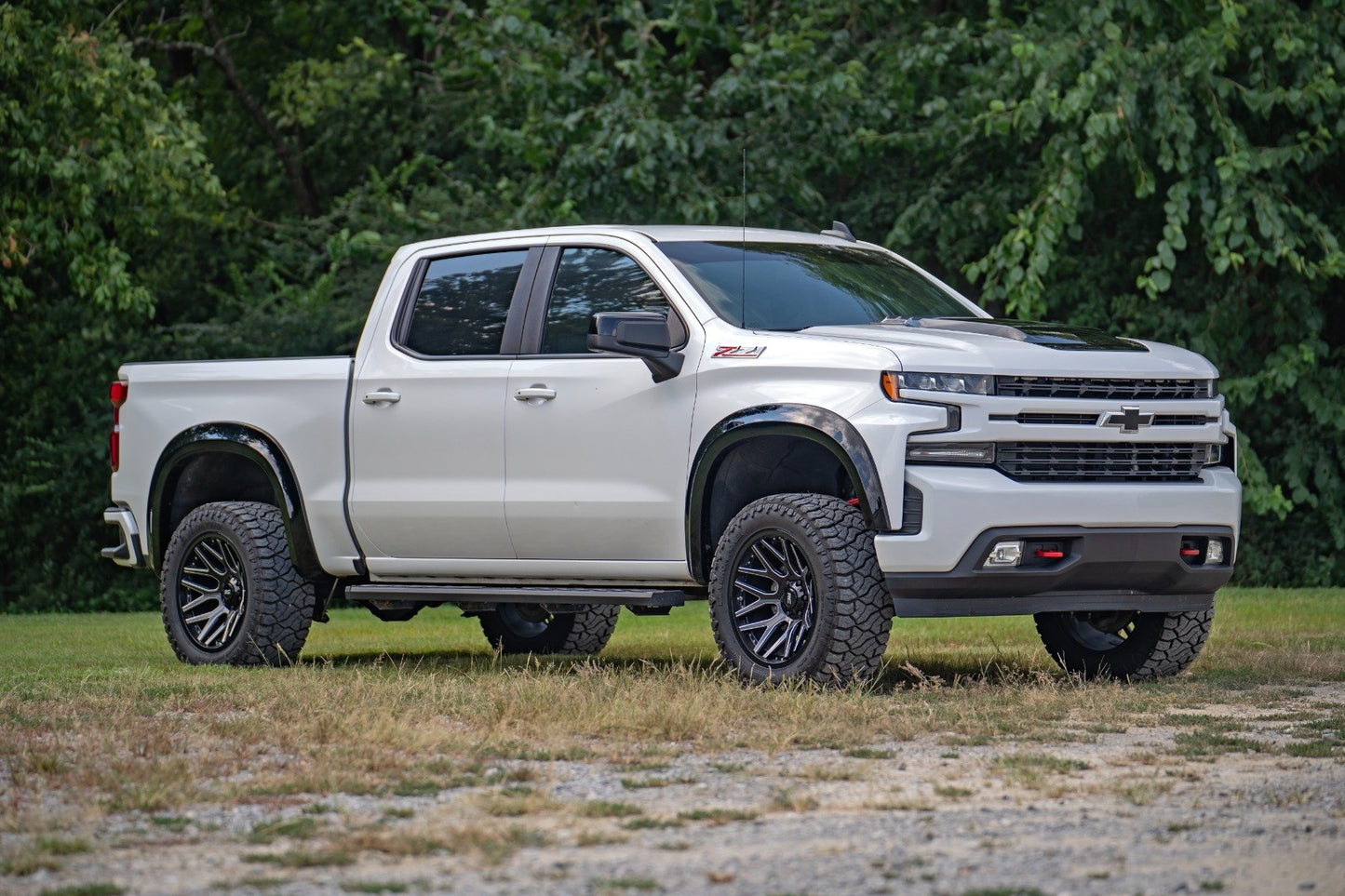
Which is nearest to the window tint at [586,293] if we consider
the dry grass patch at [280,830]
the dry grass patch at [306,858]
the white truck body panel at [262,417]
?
the white truck body panel at [262,417]

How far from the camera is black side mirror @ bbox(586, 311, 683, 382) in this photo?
28.1ft

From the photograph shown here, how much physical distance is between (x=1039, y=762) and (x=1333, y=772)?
0.88 metres

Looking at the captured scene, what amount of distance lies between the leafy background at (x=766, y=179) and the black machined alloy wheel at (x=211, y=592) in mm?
8202

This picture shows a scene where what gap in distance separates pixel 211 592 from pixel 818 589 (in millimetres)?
3781

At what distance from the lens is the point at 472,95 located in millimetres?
22281

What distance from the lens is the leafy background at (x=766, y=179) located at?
16828 millimetres

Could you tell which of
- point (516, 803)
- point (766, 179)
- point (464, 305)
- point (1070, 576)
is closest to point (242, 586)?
point (464, 305)

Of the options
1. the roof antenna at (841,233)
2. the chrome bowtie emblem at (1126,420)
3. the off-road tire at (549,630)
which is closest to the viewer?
the chrome bowtie emblem at (1126,420)

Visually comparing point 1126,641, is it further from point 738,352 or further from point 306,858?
point 306,858

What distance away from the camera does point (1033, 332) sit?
873cm

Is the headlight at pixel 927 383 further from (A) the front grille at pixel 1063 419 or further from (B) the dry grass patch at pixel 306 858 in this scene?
(B) the dry grass patch at pixel 306 858

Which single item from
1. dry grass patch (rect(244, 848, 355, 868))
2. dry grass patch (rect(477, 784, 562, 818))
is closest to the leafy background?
dry grass patch (rect(477, 784, 562, 818))

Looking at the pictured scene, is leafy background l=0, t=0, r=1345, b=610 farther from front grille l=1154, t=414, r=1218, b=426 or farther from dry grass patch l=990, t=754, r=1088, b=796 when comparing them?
dry grass patch l=990, t=754, r=1088, b=796

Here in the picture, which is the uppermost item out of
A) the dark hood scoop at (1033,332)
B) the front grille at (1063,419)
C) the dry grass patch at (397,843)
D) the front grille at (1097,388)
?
the dark hood scoop at (1033,332)
